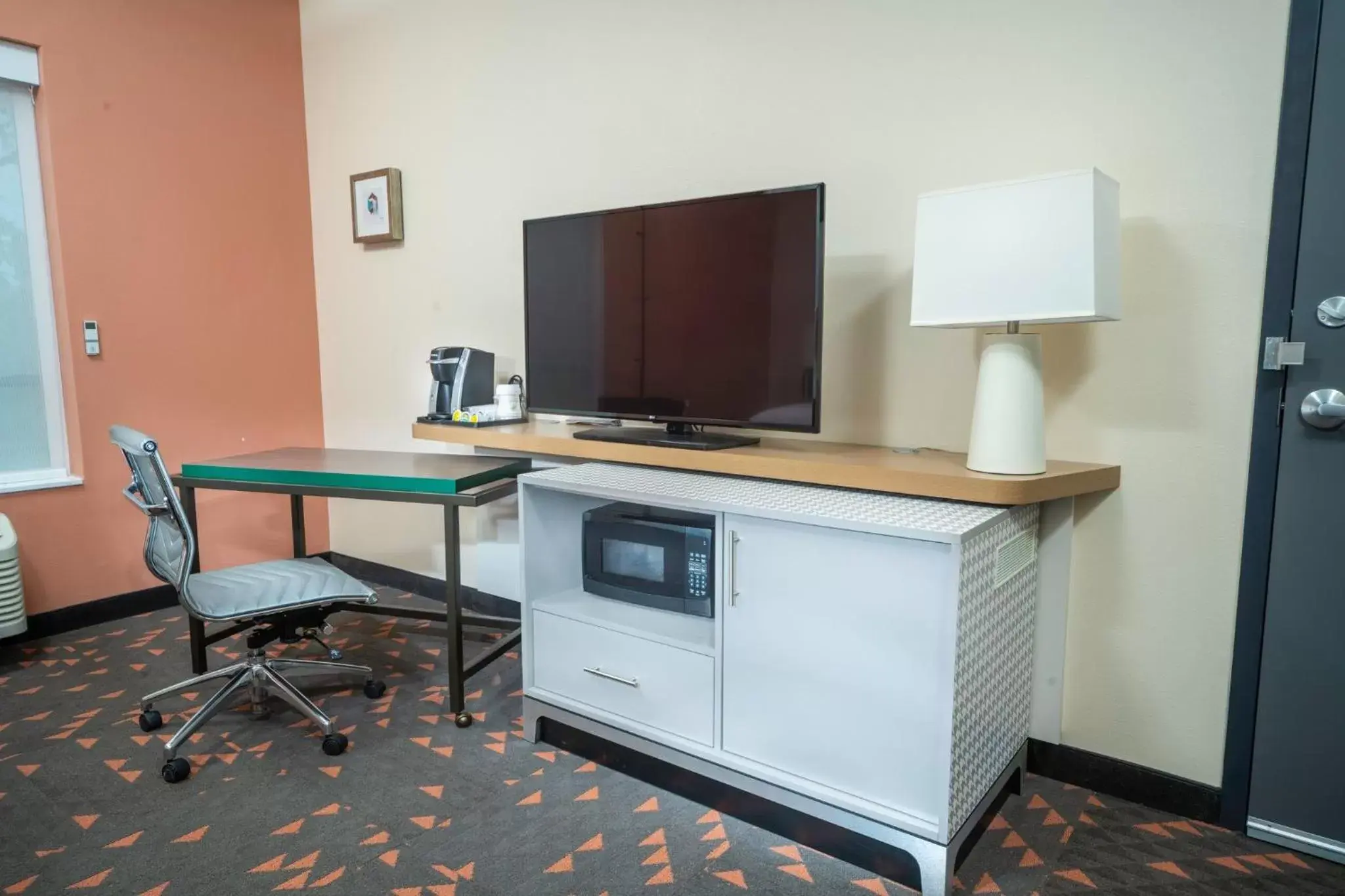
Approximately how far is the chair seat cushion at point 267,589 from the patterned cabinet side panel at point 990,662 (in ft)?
5.52

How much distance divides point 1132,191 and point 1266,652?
1.13 m

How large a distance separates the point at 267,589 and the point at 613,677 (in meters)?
1.09

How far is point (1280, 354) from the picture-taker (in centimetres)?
167

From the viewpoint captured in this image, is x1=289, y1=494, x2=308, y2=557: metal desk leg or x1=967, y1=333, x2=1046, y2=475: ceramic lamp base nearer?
x1=967, y1=333, x2=1046, y2=475: ceramic lamp base

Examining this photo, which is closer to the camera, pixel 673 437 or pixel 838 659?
pixel 838 659

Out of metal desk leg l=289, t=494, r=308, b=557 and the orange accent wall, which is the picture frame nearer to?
the orange accent wall

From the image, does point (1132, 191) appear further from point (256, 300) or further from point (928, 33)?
point (256, 300)

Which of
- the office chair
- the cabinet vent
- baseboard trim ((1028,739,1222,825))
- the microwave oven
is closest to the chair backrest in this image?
the office chair

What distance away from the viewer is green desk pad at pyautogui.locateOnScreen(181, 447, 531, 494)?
2.38 metres

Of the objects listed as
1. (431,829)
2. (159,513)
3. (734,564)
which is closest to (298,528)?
(159,513)

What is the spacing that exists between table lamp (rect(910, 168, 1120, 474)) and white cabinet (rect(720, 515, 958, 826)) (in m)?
0.37

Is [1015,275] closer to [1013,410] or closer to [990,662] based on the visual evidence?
[1013,410]

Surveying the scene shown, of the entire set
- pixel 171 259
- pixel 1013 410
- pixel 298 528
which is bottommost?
pixel 298 528

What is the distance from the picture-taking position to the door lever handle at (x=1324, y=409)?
162 centimetres
